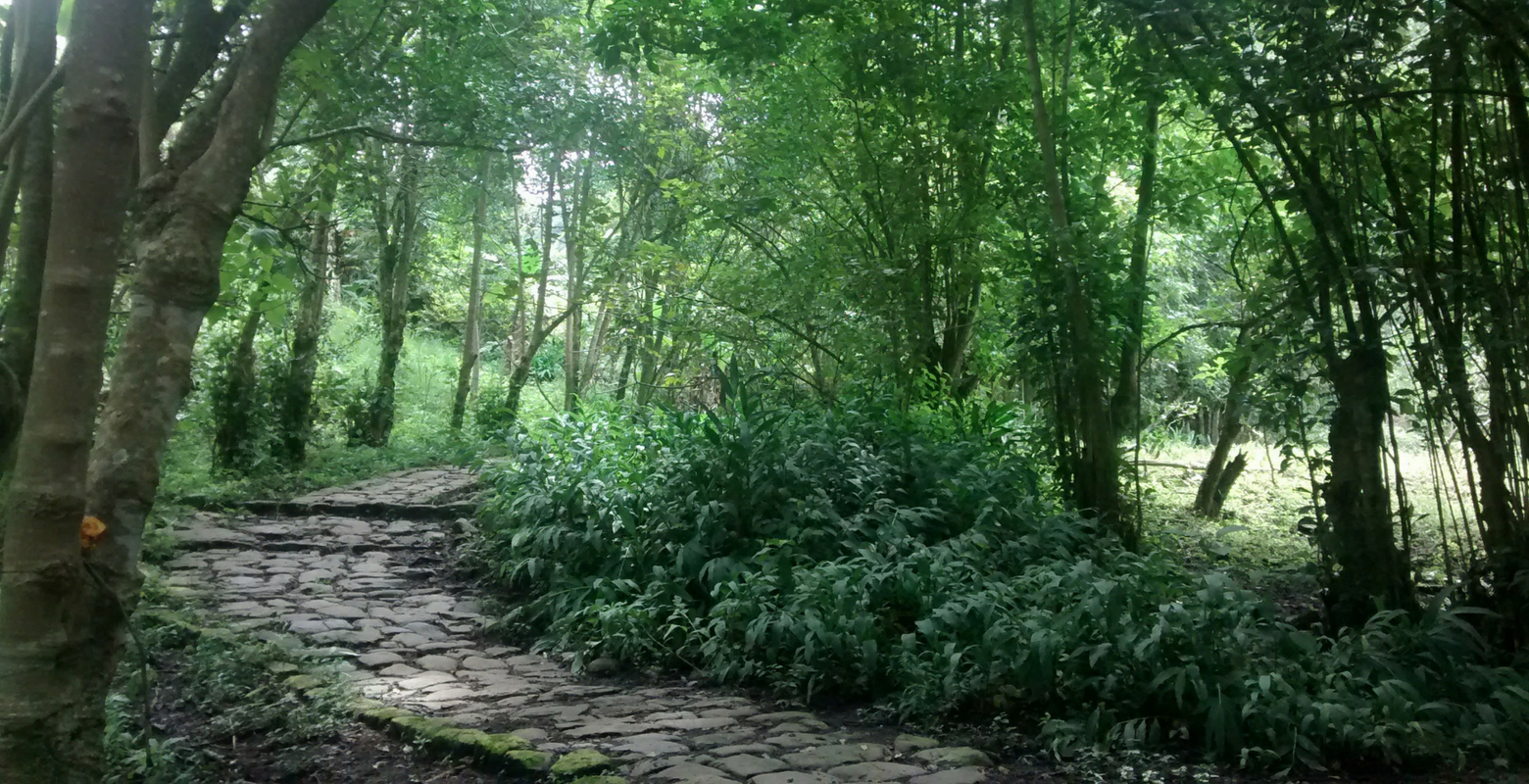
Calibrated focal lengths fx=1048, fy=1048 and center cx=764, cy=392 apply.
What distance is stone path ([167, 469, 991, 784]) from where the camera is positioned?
351cm

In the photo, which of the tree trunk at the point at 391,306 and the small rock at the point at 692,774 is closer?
the small rock at the point at 692,774

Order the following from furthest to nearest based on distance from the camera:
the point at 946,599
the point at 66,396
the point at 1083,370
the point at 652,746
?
the point at 1083,370
the point at 946,599
the point at 652,746
the point at 66,396

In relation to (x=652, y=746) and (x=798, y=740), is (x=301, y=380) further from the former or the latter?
(x=798, y=740)

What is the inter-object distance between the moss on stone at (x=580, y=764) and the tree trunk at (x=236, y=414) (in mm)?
8290

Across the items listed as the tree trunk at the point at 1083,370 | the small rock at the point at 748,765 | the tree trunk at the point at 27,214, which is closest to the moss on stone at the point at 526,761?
the small rock at the point at 748,765

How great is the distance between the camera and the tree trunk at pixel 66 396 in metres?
2.20

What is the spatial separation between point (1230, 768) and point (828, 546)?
2528 millimetres

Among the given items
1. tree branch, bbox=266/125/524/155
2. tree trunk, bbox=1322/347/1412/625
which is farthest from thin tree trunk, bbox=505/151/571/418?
tree trunk, bbox=1322/347/1412/625

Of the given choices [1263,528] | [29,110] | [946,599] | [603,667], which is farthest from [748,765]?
[1263,528]

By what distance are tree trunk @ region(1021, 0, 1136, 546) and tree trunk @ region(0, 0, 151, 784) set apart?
199 inches

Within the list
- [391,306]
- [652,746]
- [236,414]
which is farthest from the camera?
[391,306]

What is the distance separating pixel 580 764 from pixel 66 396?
1886 millimetres

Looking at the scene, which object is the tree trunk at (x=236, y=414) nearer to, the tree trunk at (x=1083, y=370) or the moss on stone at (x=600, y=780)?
the tree trunk at (x=1083, y=370)

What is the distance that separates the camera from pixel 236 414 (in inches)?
413
